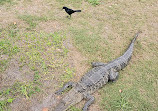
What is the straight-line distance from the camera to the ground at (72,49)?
12.9 feet

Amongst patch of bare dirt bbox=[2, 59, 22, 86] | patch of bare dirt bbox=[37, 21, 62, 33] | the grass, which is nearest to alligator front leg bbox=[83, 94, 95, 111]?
the grass

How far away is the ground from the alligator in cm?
17

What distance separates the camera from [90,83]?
13.2 ft

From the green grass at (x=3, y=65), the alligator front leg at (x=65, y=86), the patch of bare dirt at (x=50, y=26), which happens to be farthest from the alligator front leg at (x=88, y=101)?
the patch of bare dirt at (x=50, y=26)

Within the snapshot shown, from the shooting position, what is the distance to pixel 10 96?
379 cm

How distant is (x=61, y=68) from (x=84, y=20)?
279cm

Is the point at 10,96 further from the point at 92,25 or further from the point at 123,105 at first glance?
→ the point at 92,25

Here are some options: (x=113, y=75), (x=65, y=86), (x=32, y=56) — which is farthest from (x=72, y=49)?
(x=113, y=75)

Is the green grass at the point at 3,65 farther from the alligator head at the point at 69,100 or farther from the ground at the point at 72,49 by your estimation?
the alligator head at the point at 69,100

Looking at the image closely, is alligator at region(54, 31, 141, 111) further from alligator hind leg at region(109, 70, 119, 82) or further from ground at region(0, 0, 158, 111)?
ground at region(0, 0, 158, 111)

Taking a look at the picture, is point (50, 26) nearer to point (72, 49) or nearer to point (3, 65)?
point (72, 49)

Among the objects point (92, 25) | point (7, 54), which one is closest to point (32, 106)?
point (7, 54)

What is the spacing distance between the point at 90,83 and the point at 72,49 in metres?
1.60

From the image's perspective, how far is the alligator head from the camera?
357 cm
